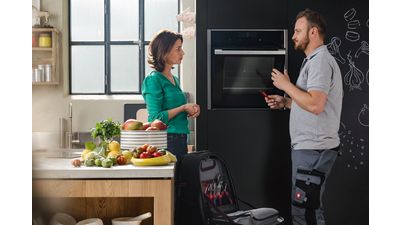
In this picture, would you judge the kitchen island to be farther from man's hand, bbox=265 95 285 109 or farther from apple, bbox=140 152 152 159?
man's hand, bbox=265 95 285 109

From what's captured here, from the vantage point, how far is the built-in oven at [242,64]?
8.80 feet

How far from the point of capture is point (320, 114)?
2371 millimetres

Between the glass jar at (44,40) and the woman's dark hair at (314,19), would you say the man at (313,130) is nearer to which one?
the woman's dark hair at (314,19)

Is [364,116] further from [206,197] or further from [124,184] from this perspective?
[124,184]

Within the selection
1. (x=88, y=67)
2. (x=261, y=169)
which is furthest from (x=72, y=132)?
(x=261, y=169)

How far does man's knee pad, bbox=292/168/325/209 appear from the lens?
7.55 feet

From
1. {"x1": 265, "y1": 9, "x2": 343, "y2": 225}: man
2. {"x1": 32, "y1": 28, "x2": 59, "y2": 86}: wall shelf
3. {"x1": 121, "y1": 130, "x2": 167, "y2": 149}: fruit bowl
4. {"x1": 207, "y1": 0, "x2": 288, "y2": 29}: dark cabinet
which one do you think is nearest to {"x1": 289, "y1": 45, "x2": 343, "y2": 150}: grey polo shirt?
{"x1": 265, "y1": 9, "x2": 343, "y2": 225}: man

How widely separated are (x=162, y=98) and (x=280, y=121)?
0.74 metres

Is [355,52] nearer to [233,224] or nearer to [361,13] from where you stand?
[361,13]

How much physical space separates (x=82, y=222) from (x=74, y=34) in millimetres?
2807

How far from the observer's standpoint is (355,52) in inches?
106

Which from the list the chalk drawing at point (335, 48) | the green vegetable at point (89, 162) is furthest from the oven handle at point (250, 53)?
the green vegetable at point (89, 162)

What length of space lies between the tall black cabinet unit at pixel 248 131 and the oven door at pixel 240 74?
3 cm

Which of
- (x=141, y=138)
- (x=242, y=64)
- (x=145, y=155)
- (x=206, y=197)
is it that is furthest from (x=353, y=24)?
(x=145, y=155)
